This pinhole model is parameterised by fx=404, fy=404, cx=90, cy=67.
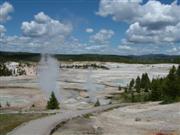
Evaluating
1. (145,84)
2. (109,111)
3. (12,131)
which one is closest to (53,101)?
(109,111)

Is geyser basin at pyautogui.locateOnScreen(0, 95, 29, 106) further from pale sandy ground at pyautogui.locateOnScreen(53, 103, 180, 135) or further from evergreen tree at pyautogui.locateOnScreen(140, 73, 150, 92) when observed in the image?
pale sandy ground at pyautogui.locateOnScreen(53, 103, 180, 135)

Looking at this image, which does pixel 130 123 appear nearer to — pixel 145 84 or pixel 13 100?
pixel 13 100

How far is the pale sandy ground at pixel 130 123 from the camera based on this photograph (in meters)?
30.7

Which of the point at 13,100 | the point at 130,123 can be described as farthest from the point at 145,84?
the point at 130,123

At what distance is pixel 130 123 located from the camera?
125 ft

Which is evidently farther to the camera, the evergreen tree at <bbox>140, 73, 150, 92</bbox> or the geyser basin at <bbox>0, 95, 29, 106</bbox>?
the evergreen tree at <bbox>140, 73, 150, 92</bbox>

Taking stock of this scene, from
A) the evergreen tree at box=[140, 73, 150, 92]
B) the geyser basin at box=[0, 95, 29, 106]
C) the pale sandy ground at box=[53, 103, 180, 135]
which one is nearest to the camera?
the pale sandy ground at box=[53, 103, 180, 135]

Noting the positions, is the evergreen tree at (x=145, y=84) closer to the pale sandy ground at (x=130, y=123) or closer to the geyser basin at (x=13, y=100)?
the geyser basin at (x=13, y=100)

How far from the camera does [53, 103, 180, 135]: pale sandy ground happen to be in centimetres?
3070

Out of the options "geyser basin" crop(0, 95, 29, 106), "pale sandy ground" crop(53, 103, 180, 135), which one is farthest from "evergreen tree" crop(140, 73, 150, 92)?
"pale sandy ground" crop(53, 103, 180, 135)

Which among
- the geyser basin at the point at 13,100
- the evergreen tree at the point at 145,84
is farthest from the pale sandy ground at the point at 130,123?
the evergreen tree at the point at 145,84

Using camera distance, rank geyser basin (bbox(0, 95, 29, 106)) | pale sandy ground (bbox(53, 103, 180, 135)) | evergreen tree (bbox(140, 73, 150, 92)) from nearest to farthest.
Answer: pale sandy ground (bbox(53, 103, 180, 135))
geyser basin (bbox(0, 95, 29, 106))
evergreen tree (bbox(140, 73, 150, 92))

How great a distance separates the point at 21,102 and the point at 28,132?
63388mm

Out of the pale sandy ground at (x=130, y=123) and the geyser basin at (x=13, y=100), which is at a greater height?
the pale sandy ground at (x=130, y=123)
